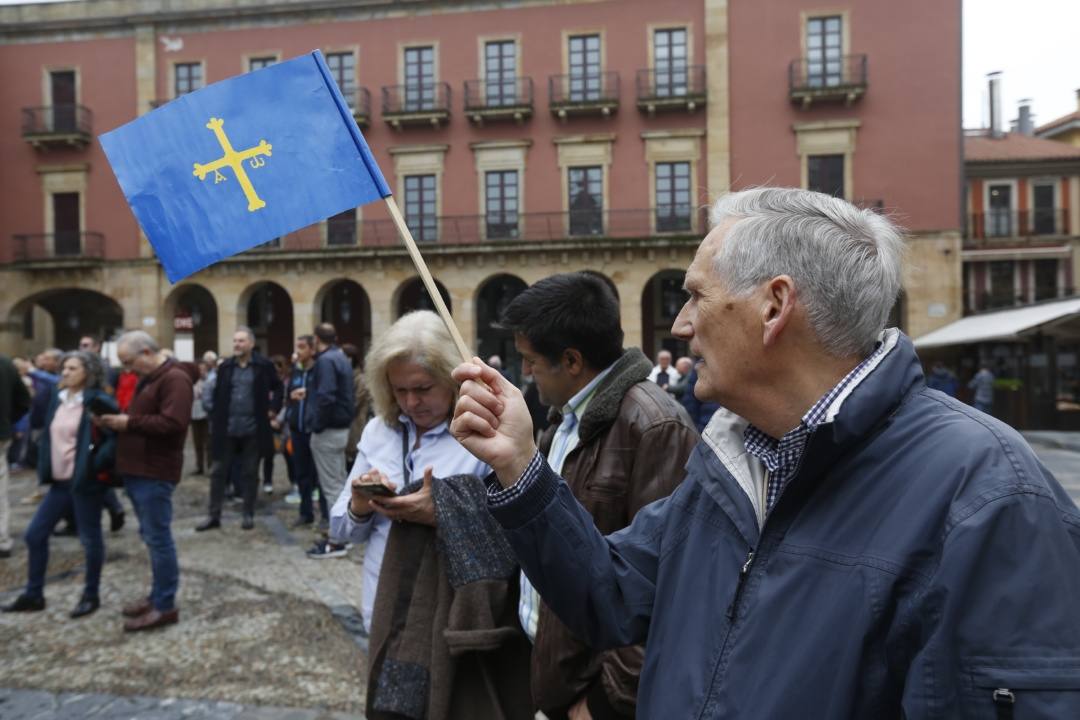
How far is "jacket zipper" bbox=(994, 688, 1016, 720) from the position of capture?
0.90m

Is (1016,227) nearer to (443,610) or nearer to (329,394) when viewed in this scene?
(329,394)

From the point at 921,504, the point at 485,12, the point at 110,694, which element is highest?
the point at 485,12

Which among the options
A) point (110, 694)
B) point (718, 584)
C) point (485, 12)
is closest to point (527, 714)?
point (718, 584)

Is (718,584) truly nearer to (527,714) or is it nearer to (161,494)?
(527,714)

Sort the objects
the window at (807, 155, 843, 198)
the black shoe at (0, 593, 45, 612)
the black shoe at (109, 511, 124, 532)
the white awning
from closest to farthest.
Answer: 1. the black shoe at (0, 593, 45, 612)
2. the black shoe at (109, 511, 124, 532)
3. the white awning
4. the window at (807, 155, 843, 198)

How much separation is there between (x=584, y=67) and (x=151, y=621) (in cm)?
2203

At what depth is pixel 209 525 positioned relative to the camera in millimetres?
7410

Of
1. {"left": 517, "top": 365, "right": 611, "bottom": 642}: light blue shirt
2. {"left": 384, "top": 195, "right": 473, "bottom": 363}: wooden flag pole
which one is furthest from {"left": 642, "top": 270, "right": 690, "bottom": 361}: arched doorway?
{"left": 384, "top": 195, "right": 473, "bottom": 363}: wooden flag pole

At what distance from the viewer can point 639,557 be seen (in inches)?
59.6

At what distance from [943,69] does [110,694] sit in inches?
970

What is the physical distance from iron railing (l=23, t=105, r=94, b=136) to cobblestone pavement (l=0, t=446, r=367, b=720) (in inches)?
892

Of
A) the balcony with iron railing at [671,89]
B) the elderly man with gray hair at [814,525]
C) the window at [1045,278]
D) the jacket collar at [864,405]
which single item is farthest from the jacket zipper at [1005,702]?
the window at [1045,278]

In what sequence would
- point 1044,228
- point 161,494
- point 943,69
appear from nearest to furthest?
point 161,494 → point 943,69 → point 1044,228

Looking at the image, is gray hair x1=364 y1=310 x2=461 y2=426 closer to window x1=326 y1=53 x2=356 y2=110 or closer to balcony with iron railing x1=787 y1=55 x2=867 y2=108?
balcony with iron railing x1=787 y1=55 x2=867 y2=108
